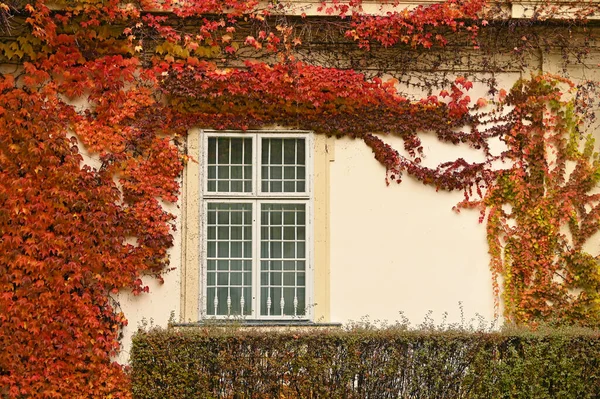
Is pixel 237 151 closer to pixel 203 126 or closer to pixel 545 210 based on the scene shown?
pixel 203 126

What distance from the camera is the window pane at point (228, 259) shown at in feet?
27.3

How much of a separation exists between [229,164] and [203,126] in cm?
45

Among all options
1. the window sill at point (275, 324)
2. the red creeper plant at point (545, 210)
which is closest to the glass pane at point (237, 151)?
the window sill at point (275, 324)

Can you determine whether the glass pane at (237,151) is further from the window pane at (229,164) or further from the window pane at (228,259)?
the window pane at (228,259)

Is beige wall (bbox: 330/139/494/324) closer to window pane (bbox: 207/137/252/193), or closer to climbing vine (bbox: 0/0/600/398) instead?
climbing vine (bbox: 0/0/600/398)

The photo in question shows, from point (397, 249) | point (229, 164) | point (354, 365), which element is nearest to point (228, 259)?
point (229, 164)

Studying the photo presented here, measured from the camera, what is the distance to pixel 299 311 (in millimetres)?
8320

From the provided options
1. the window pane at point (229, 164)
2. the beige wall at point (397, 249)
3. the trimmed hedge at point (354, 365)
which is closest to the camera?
the trimmed hedge at point (354, 365)

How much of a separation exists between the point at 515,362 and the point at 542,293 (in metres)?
1.21

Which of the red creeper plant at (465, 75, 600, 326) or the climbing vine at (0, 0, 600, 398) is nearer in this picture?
the climbing vine at (0, 0, 600, 398)

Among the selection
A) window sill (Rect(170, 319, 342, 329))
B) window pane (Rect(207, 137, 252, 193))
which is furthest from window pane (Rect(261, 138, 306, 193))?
window sill (Rect(170, 319, 342, 329))

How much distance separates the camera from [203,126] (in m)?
8.40

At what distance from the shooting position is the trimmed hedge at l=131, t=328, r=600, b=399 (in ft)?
23.6

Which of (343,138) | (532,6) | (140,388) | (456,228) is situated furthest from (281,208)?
(532,6)
